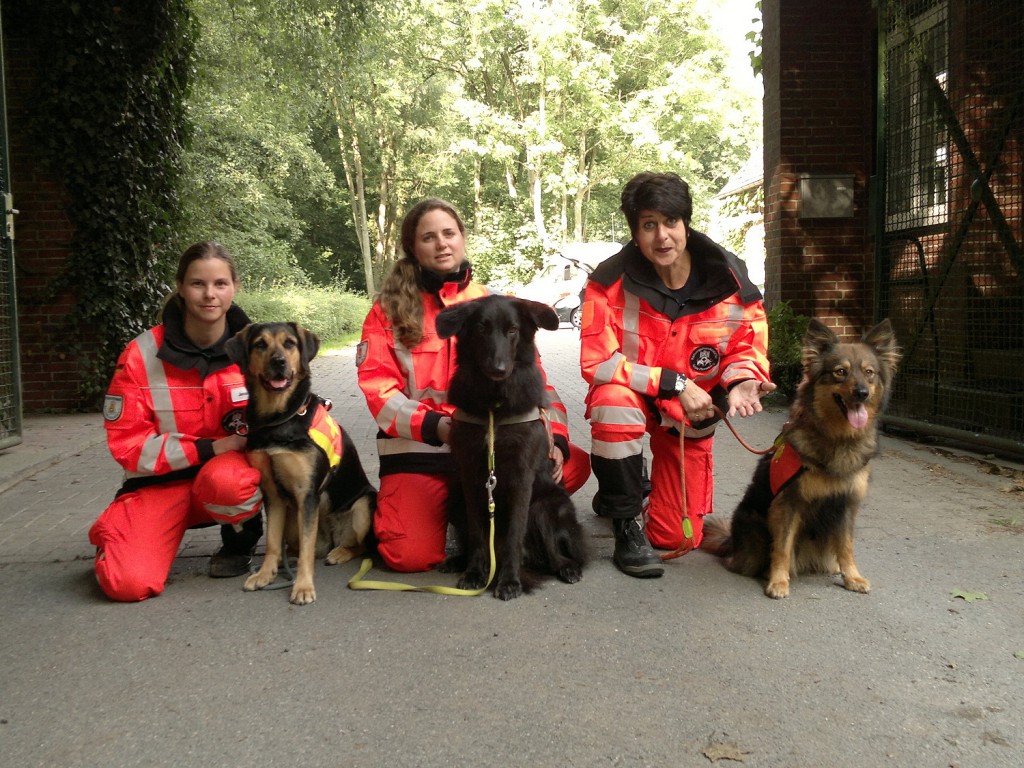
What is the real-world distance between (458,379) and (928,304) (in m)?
5.42

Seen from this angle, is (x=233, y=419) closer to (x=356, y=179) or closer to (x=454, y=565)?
(x=454, y=565)

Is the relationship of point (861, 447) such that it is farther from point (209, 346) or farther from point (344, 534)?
point (209, 346)

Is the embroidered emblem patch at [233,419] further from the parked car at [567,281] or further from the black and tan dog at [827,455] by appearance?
the parked car at [567,281]

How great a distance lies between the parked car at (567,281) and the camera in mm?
26547

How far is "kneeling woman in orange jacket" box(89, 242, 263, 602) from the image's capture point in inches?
151

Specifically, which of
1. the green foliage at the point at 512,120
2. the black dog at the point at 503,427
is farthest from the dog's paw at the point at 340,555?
the green foliage at the point at 512,120

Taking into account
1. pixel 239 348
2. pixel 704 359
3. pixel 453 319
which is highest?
pixel 453 319

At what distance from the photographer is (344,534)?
4.41 meters

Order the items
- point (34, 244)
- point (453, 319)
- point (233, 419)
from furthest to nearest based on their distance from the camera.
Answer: point (34, 244) < point (233, 419) < point (453, 319)

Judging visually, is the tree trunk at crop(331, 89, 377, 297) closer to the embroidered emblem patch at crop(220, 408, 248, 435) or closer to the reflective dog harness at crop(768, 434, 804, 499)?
the embroidered emblem patch at crop(220, 408, 248, 435)

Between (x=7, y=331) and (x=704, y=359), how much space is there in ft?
21.9

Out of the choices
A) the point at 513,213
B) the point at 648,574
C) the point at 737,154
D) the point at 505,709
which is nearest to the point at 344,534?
the point at 648,574

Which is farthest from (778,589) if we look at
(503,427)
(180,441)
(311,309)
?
(311,309)

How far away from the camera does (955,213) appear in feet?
23.8
